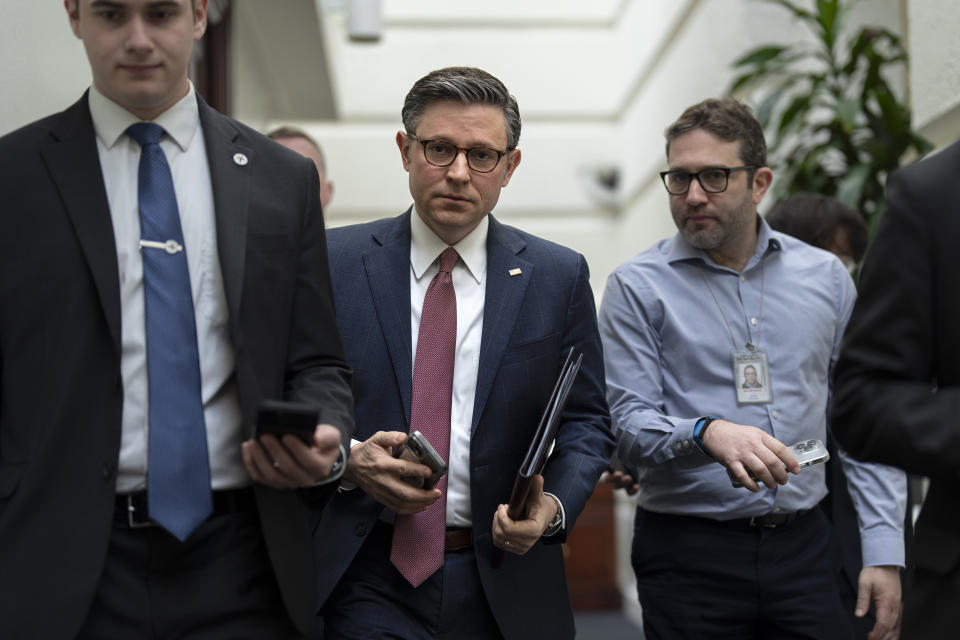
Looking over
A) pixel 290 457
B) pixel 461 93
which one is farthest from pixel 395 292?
pixel 290 457

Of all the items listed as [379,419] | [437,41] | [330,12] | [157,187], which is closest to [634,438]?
[379,419]

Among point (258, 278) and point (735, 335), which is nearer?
point (258, 278)

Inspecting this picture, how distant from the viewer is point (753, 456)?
2.29m

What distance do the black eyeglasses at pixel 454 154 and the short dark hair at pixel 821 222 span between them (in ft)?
4.87

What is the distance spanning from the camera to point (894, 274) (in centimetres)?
153

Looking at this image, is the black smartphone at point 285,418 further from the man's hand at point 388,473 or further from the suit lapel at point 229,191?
the man's hand at point 388,473

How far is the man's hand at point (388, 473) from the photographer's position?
2039mm

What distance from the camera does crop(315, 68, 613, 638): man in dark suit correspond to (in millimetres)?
2209

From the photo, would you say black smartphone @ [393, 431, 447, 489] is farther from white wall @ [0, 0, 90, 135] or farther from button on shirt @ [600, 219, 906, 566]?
white wall @ [0, 0, 90, 135]

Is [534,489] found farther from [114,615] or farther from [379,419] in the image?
[114,615]

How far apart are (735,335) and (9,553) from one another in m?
1.83

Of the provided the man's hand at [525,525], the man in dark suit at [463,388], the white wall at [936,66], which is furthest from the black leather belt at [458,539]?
the white wall at [936,66]

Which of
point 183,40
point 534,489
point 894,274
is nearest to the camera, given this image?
point 894,274

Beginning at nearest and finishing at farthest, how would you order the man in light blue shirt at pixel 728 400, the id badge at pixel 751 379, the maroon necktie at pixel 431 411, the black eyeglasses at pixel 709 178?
the maroon necktie at pixel 431 411 < the man in light blue shirt at pixel 728 400 < the id badge at pixel 751 379 < the black eyeglasses at pixel 709 178
